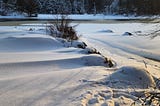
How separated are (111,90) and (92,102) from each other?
2.83ft

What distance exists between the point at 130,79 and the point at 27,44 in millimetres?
4917

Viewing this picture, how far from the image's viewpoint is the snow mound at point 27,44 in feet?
34.5

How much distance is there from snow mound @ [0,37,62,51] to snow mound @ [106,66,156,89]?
3959mm

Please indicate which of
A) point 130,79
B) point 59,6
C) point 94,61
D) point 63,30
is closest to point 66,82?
point 130,79

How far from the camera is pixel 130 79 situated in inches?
275

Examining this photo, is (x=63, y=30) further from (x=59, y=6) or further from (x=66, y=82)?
(x=59, y=6)

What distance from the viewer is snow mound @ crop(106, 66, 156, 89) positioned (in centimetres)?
666

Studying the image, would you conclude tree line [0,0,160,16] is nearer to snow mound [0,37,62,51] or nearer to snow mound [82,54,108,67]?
snow mound [0,37,62,51]

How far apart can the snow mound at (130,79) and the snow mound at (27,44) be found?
3.96 metres

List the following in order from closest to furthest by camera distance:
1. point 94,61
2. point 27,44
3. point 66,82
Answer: point 66,82
point 94,61
point 27,44

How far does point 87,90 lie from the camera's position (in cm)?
590

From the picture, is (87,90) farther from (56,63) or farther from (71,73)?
(56,63)

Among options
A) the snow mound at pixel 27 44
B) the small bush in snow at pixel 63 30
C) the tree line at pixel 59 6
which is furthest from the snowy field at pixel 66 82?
the tree line at pixel 59 6

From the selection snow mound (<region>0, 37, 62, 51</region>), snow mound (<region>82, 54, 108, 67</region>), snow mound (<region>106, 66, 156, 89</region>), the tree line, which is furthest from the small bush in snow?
the tree line
